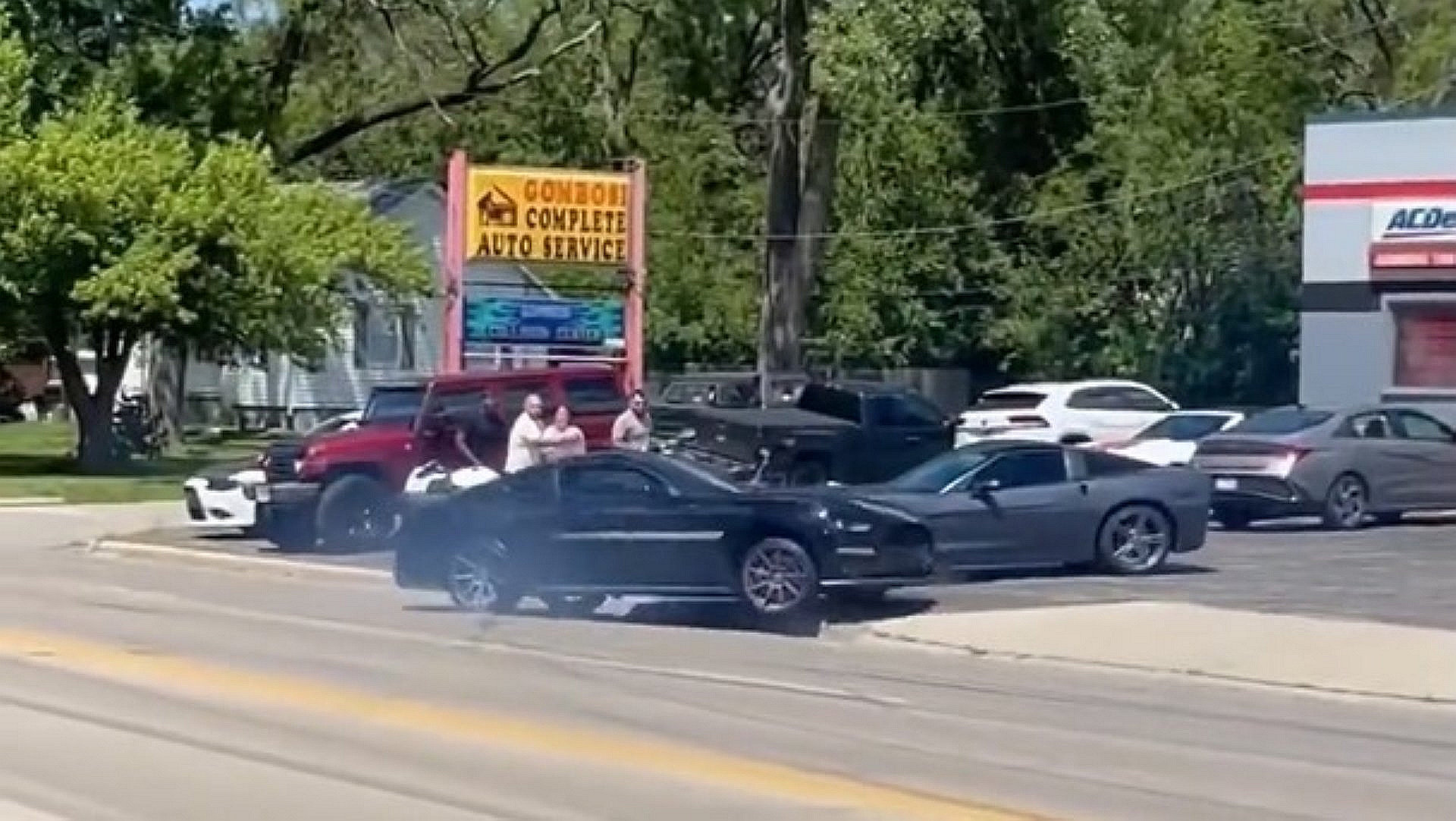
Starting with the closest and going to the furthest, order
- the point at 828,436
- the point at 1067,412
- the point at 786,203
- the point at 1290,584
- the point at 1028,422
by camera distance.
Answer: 1. the point at 1290,584
2. the point at 828,436
3. the point at 1028,422
4. the point at 1067,412
5. the point at 786,203

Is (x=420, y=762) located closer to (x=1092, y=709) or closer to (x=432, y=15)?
(x=1092, y=709)

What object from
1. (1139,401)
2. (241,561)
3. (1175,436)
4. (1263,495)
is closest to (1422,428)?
(1263,495)

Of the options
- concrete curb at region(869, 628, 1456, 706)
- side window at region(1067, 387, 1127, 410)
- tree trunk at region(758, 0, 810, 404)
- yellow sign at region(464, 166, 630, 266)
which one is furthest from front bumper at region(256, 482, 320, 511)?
tree trunk at region(758, 0, 810, 404)

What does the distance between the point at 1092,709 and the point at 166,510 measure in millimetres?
27012

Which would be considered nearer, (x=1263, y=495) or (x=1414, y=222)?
(x=1263, y=495)

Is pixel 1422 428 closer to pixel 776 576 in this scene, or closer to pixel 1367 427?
pixel 1367 427

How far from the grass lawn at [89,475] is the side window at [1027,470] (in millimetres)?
22586

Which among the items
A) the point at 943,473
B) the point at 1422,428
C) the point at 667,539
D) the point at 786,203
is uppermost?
the point at 786,203

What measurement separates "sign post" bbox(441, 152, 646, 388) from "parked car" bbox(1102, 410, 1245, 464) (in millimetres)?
7107

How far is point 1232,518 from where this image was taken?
33.9 m

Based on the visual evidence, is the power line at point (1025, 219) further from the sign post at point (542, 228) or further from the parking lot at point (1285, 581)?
the parking lot at point (1285, 581)

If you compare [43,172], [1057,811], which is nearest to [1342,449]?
[1057,811]

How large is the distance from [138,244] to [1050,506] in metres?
27.3

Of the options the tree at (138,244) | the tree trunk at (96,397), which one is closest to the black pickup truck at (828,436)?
the tree at (138,244)
